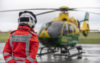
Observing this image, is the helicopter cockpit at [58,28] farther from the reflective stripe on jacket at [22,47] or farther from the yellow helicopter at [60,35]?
the reflective stripe on jacket at [22,47]

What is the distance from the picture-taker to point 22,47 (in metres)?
3.24

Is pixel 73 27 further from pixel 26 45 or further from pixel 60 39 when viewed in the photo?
pixel 26 45

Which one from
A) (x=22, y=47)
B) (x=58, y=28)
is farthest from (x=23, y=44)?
(x=58, y=28)

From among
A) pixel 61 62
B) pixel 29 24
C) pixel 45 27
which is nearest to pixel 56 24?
pixel 45 27

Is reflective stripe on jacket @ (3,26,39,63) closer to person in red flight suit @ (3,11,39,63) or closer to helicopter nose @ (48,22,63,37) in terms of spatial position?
person in red flight suit @ (3,11,39,63)

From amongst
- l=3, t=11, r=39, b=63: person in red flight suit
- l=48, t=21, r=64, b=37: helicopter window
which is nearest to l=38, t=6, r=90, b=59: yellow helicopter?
l=48, t=21, r=64, b=37: helicopter window

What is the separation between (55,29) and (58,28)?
190mm

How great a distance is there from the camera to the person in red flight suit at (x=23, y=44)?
3235 millimetres

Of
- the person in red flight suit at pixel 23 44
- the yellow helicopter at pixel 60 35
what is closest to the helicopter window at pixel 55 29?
the yellow helicopter at pixel 60 35

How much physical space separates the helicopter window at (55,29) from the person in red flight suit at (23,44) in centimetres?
710

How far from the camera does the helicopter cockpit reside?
34.6 feet

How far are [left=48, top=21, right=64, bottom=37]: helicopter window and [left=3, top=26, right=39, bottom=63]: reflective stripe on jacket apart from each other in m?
7.13

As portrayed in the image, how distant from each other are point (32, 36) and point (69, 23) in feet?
26.8

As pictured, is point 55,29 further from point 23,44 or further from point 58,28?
point 23,44
